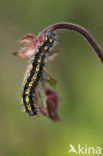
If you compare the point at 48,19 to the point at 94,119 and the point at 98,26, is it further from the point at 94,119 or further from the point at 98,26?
the point at 94,119

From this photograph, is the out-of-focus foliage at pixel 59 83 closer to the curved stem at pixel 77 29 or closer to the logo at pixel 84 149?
the logo at pixel 84 149

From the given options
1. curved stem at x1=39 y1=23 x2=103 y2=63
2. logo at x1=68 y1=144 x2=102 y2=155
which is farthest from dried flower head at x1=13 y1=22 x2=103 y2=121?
logo at x1=68 y1=144 x2=102 y2=155

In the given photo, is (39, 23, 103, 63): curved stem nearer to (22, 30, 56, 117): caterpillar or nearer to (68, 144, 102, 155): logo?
(22, 30, 56, 117): caterpillar

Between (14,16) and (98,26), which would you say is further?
(14,16)

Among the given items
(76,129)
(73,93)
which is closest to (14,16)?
(73,93)

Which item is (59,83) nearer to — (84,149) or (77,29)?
(84,149)

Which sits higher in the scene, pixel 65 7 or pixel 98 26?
pixel 65 7

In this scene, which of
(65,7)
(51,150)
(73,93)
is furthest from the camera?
(65,7)

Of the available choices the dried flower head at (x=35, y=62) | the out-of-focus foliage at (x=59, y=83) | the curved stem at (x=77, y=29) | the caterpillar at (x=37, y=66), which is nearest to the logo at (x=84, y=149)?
the out-of-focus foliage at (x=59, y=83)
